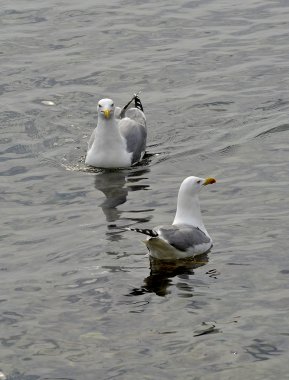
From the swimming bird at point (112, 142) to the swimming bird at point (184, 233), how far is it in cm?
358

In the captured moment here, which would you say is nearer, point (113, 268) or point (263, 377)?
point (263, 377)

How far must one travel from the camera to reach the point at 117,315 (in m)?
11.6

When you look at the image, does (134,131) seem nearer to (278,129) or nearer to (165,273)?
(278,129)

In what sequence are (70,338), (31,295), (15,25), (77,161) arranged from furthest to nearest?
(15,25) < (77,161) < (31,295) < (70,338)

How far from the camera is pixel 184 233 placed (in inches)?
519

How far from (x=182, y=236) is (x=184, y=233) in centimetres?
6

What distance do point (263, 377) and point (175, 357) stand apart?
844mm

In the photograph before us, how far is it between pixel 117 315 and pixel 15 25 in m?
13.1

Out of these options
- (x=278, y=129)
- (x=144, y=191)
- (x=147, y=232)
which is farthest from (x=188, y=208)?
(x=278, y=129)

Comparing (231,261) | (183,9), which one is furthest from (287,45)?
(231,261)

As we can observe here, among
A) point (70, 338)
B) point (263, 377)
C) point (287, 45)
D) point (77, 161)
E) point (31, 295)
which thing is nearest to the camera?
point (263, 377)

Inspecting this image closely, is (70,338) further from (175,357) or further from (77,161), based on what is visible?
(77,161)

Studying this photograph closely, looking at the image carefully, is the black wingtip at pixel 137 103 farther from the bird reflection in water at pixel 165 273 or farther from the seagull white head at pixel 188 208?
the bird reflection in water at pixel 165 273

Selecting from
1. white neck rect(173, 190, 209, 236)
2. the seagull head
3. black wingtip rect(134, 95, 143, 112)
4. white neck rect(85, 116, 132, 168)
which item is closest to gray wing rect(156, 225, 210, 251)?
white neck rect(173, 190, 209, 236)
